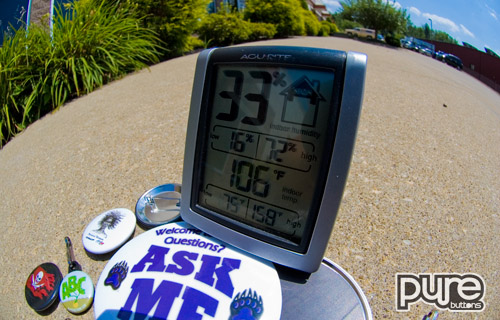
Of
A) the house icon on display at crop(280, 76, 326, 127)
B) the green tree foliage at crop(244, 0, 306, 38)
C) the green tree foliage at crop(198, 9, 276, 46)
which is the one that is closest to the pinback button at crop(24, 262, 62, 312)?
the house icon on display at crop(280, 76, 326, 127)

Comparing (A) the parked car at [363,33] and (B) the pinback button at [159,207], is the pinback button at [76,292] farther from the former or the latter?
(A) the parked car at [363,33]

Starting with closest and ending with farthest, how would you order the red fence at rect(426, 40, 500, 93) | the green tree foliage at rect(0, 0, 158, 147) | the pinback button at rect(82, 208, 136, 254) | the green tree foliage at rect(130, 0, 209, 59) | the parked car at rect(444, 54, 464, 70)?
1. the pinback button at rect(82, 208, 136, 254)
2. the red fence at rect(426, 40, 500, 93)
3. the green tree foliage at rect(0, 0, 158, 147)
4. the green tree foliage at rect(130, 0, 209, 59)
5. the parked car at rect(444, 54, 464, 70)

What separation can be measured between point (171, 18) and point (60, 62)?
9.64 feet

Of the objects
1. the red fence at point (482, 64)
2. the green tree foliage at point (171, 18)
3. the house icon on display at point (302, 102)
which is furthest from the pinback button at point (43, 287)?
the green tree foliage at point (171, 18)

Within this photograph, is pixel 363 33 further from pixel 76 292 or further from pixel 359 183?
pixel 76 292

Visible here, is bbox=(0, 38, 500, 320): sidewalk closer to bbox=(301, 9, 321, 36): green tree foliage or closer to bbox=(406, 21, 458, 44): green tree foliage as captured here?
bbox=(406, 21, 458, 44): green tree foliage

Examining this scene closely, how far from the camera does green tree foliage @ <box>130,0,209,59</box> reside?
21.6 feet

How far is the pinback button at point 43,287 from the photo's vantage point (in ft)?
5.13

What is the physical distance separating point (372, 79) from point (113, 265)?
535cm

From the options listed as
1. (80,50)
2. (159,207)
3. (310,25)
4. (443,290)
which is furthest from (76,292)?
(310,25)

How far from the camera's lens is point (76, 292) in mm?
1532

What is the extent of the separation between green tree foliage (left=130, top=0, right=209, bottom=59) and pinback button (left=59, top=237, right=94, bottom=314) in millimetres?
5764

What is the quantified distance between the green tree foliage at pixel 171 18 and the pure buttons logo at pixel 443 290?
6.29m

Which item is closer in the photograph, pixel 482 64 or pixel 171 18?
pixel 482 64
